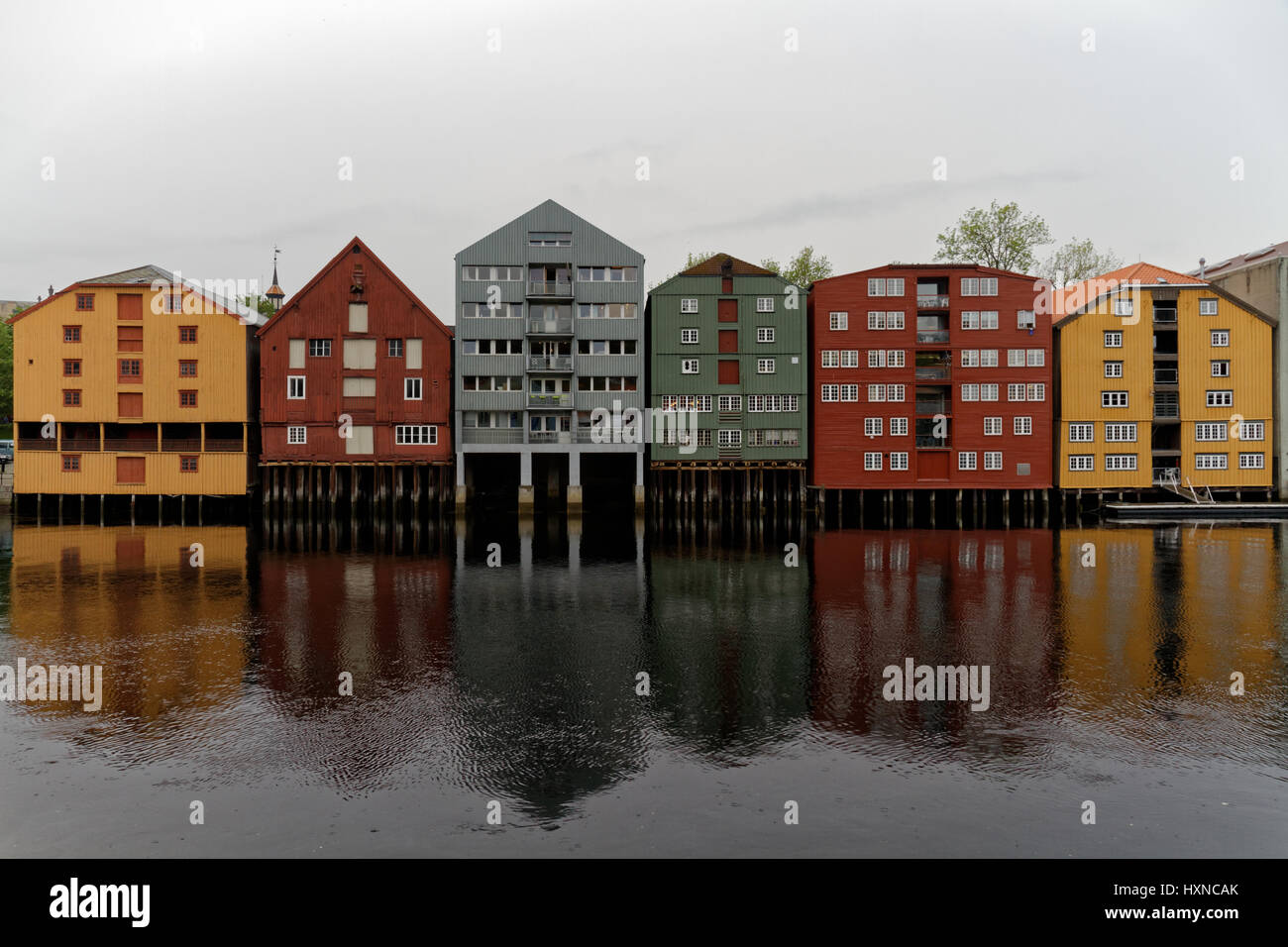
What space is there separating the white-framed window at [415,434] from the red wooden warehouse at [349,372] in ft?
0.90

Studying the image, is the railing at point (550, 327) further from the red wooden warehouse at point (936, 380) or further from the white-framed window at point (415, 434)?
the red wooden warehouse at point (936, 380)

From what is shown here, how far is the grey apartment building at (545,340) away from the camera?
57594mm

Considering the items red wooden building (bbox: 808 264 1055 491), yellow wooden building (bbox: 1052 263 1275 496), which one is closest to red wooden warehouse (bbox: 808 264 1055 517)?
red wooden building (bbox: 808 264 1055 491)

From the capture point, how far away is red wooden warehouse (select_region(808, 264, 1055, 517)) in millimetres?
57938

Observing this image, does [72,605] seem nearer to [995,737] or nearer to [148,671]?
[148,671]

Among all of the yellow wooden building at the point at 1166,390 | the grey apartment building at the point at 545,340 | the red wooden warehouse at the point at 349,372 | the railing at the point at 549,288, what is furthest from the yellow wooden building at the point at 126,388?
the yellow wooden building at the point at 1166,390

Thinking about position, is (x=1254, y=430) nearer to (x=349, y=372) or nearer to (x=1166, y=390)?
(x=1166, y=390)

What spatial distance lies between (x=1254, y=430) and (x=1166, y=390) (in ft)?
22.2

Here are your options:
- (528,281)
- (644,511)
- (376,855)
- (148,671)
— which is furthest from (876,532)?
(376,855)

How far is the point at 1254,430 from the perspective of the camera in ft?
194

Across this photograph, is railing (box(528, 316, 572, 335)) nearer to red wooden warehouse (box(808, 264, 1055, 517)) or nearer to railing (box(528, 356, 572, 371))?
railing (box(528, 356, 572, 371))

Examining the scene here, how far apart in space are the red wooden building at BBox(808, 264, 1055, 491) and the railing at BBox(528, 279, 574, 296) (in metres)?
17.4

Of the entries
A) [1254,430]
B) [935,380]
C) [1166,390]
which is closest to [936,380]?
[935,380]
